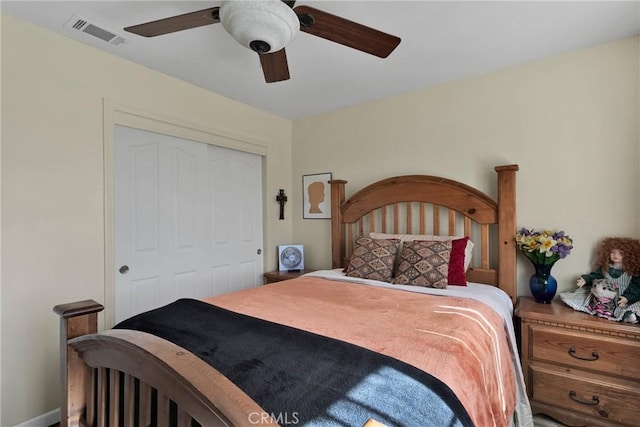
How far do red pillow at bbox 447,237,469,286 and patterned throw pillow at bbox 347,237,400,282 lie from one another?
1.35 ft

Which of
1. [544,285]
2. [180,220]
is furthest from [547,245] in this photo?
[180,220]

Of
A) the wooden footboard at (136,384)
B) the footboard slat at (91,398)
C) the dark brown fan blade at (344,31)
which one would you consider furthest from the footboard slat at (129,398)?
the dark brown fan blade at (344,31)

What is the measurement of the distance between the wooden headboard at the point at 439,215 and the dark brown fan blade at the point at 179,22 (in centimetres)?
191

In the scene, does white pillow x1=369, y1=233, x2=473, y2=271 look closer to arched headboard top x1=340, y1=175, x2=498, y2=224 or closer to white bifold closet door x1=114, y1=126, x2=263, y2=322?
arched headboard top x1=340, y1=175, x2=498, y2=224

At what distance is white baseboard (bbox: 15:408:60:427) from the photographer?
1846 millimetres

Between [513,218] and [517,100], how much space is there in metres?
0.89

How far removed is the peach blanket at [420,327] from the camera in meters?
1.13

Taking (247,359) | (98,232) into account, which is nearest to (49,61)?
(98,232)

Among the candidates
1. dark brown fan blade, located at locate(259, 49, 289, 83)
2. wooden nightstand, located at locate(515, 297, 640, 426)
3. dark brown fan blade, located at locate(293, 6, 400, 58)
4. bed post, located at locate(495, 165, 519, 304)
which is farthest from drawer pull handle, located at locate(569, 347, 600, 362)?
dark brown fan blade, located at locate(259, 49, 289, 83)

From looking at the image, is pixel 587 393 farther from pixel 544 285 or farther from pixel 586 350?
pixel 544 285

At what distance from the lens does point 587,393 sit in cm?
175

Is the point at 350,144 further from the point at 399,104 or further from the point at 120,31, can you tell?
the point at 120,31

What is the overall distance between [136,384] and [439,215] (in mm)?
2344

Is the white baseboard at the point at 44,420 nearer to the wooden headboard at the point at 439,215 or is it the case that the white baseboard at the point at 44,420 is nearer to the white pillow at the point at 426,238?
the wooden headboard at the point at 439,215
